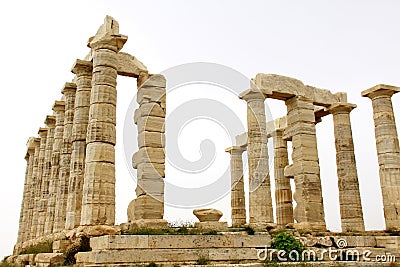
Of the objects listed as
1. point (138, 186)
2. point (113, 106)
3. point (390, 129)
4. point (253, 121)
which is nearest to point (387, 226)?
point (390, 129)

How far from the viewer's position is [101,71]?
59.9ft

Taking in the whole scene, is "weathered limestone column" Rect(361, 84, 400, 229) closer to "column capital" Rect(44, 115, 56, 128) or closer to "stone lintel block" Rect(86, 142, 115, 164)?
"stone lintel block" Rect(86, 142, 115, 164)

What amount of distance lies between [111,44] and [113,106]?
2.87 meters

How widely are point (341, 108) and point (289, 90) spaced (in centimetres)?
376

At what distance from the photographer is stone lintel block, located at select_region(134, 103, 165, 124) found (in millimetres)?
20203

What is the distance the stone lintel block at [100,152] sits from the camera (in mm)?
17125

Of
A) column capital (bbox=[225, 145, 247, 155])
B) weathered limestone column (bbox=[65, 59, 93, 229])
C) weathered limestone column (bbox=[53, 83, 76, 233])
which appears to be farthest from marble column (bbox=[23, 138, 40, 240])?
column capital (bbox=[225, 145, 247, 155])

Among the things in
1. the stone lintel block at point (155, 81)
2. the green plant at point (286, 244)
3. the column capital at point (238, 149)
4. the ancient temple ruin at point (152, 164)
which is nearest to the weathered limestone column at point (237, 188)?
the column capital at point (238, 149)

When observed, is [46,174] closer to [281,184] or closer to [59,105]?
[59,105]

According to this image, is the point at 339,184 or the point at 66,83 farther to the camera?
the point at 339,184

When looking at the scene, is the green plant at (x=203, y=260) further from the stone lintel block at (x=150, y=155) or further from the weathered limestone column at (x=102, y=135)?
the stone lintel block at (x=150, y=155)

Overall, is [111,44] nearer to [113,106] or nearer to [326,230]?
[113,106]

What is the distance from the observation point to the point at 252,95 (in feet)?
75.8

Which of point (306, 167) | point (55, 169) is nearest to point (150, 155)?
point (55, 169)
